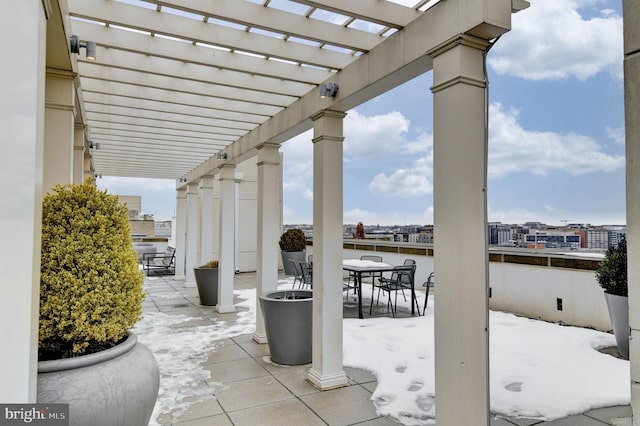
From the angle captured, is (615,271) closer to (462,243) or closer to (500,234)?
(500,234)

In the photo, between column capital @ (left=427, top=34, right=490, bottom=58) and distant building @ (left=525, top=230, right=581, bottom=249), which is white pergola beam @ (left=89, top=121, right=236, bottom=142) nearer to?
column capital @ (left=427, top=34, right=490, bottom=58)

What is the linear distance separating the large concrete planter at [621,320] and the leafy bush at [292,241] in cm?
868

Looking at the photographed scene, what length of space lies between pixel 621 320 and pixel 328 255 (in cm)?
338

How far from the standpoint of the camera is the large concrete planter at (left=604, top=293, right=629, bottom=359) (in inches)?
167

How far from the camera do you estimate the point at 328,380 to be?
3.57 meters

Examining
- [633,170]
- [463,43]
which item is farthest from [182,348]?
[633,170]

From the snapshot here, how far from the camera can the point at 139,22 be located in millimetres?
2830

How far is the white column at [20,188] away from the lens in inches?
45.1

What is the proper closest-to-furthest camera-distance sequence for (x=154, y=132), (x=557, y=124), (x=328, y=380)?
(x=328, y=380), (x=154, y=132), (x=557, y=124)

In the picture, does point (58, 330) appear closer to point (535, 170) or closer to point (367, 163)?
point (535, 170)

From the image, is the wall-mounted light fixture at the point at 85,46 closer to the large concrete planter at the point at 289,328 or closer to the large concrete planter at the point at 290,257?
the large concrete planter at the point at 289,328

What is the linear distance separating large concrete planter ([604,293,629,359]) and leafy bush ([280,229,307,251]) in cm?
868

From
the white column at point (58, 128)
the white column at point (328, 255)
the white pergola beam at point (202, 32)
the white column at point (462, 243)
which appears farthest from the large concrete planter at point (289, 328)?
the white pergola beam at point (202, 32)

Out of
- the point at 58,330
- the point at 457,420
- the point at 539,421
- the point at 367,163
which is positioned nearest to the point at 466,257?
the point at 457,420
